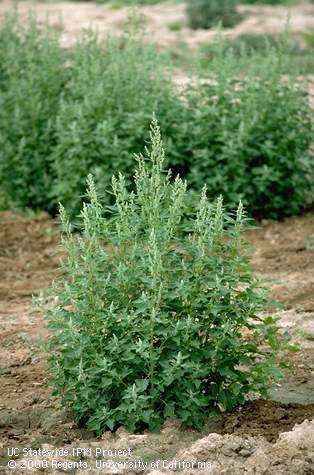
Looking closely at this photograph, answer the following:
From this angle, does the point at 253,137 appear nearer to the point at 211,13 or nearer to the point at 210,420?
the point at 210,420

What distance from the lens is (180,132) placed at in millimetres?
7246

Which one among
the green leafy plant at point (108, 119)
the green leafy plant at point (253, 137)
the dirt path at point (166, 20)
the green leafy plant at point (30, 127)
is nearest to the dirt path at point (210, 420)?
the green leafy plant at point (253, 137)

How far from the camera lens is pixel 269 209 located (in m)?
7.45

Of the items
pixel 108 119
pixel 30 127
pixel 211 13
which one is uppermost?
pixel 108 119

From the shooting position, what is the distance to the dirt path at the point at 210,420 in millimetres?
3650

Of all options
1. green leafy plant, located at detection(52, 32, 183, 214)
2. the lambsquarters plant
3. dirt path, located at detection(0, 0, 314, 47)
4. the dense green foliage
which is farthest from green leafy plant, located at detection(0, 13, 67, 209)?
the dense green foliage

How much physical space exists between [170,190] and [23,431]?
4.17ft

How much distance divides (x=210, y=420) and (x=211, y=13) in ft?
44.9

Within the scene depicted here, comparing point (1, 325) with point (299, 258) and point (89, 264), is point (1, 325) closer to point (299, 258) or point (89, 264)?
point (89, 264)

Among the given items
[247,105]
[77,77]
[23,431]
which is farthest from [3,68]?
[23,431]

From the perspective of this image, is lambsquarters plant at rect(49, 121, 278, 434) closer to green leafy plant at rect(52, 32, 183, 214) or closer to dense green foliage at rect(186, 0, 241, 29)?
green leafy plant at rect(52, 32, 183, 214)

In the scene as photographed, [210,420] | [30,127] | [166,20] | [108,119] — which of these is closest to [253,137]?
[108,119]

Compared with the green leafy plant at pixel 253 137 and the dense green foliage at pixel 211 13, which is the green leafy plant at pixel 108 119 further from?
the dense green foliage at pixel 211 13

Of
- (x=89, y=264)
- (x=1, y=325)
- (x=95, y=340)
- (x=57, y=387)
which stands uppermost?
(x=89, y=264)
